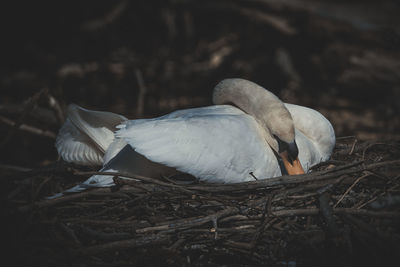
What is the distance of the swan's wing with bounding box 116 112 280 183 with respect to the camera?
2.66m

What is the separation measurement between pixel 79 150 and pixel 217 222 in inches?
52.0

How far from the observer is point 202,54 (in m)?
8.87

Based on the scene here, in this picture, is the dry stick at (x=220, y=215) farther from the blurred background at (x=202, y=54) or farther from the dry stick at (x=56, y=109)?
the blurred background at (x=202, y=54)

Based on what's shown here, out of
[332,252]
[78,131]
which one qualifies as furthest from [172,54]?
[332,252]

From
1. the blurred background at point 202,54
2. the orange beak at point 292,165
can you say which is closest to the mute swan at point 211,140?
the orange beak at point 292,165

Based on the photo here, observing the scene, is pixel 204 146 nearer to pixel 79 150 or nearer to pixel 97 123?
pixel 97 123

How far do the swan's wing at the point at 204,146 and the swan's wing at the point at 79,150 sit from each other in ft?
1.98

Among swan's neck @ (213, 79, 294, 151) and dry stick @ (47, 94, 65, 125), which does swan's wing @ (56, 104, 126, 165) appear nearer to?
dry stick @ (47, 94, 65, 125)

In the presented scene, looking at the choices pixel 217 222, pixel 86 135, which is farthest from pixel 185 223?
pixel 86 135

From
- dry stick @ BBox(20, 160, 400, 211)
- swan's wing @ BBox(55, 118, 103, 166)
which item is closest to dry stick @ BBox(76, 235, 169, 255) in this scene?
dry stick @ BBox(20, 160, 400, 211)

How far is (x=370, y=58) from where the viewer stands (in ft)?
21.8

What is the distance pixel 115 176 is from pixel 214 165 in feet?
2.14

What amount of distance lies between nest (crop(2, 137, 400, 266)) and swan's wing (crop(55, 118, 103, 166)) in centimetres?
35

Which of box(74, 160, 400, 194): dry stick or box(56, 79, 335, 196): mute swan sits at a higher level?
box(56, 79, 335, 196): mute swan
